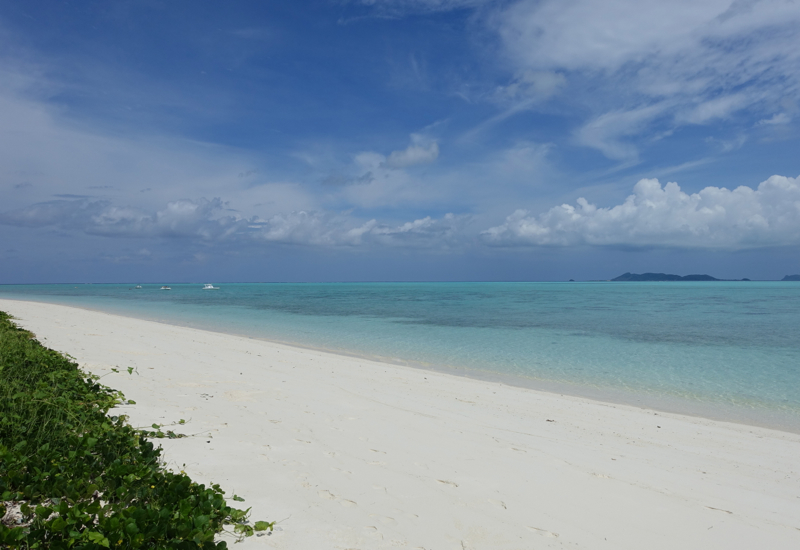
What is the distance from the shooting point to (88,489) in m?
3.55

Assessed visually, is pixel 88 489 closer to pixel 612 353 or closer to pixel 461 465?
pixel 461 465

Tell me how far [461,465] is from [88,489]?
3.97 meters

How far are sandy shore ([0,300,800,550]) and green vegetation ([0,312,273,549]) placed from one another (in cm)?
55

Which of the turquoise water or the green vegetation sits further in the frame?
the turquoise water

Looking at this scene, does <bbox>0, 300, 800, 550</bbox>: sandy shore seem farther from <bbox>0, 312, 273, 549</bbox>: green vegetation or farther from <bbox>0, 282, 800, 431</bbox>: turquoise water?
<bbox>0, 282, 800, 431</bbox>: turquoise water

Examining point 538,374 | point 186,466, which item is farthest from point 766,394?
point 186,466

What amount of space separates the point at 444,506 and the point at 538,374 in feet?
38.3

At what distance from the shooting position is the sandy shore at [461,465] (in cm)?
411

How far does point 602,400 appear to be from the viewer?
1202cm

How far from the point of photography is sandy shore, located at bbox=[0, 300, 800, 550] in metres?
4.11

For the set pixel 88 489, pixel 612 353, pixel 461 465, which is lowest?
pixel 612 353

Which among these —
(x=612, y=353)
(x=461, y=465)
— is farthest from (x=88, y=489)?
(x=612, y=353)

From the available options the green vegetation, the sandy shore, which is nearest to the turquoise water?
the sandy shore

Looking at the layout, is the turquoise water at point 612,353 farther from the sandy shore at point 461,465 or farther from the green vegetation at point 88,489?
the green vegetation at point 88,489
